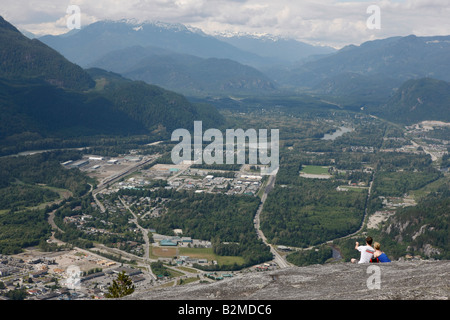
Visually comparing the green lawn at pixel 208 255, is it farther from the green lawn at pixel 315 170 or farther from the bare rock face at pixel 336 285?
the green lawn at pixel 315 170

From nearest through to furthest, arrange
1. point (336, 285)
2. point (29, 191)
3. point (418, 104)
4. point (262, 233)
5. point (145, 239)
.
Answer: point (336, 285) < point (145, 239) < point (262, 233) < point (29, 191) < point (418, 104)

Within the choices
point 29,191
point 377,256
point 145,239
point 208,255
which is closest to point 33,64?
point 29,191

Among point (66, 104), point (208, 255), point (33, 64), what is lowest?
point (208, 255)

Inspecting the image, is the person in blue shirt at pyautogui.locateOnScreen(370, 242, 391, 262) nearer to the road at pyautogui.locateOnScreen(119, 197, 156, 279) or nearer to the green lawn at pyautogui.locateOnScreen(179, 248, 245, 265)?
the road at pyautogui.locateOnScreen(119, 197, 156, 279)

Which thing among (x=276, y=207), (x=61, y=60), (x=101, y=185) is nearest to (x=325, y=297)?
(x=276, y=207)

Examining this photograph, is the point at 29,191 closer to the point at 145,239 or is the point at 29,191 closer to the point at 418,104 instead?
the point at 145,239

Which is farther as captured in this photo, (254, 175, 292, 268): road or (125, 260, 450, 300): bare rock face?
(254, 175, 292, 268): road

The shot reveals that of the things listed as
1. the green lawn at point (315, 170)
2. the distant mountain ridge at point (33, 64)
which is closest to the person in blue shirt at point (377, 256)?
the green lawn at point (315, 170)

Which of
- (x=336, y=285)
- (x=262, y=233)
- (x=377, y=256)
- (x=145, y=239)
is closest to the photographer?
(x=336, y=285)

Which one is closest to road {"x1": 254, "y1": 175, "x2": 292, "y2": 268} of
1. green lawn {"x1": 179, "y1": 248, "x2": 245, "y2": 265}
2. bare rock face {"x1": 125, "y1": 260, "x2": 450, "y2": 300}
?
green lawn {"x1": 179, "y1": 248, "x2": 245, "y2": 265}
